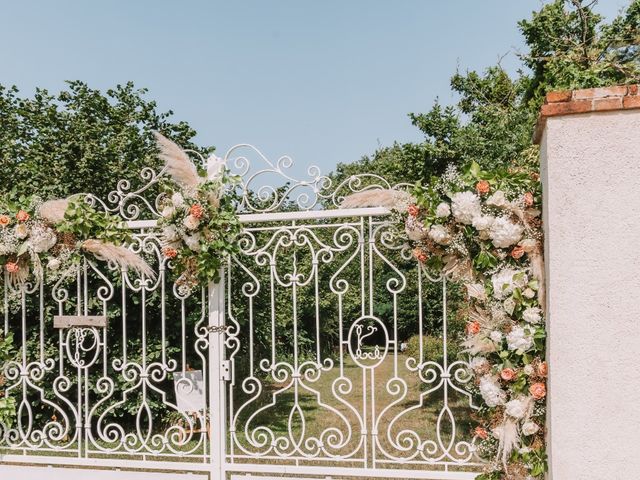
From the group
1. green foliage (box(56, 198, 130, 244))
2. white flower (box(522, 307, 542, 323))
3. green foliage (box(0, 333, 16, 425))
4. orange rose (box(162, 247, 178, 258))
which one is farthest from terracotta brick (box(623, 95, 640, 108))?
green foliage (box(0, 333, 16, 425))

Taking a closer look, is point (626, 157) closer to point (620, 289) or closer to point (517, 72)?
point (620, 289)

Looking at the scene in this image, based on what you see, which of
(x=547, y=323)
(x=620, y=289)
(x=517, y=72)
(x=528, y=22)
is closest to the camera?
(x=620, y=289)

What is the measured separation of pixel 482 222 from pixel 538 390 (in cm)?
88

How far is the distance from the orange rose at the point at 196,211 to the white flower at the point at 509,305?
1.88 metres

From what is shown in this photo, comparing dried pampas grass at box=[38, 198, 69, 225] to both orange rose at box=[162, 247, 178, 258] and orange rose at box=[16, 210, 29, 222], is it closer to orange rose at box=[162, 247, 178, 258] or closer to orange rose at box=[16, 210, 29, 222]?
orange rose at box=[16, 210, 29, 222]

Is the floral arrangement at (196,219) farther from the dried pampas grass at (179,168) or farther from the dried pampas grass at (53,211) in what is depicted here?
the dried pampas grass at (53,211)

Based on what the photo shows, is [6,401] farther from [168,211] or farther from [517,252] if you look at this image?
[517,252]

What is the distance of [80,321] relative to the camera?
13.0ft

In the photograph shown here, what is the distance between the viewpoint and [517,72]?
9.78 m

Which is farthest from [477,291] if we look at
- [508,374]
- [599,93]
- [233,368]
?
[233,368]

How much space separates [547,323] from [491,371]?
0.44 meters

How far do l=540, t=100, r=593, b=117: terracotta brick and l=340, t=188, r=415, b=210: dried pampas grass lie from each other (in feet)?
3.17

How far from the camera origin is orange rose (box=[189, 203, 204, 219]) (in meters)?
3.60

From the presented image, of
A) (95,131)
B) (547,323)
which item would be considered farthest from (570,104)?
(95,131)
